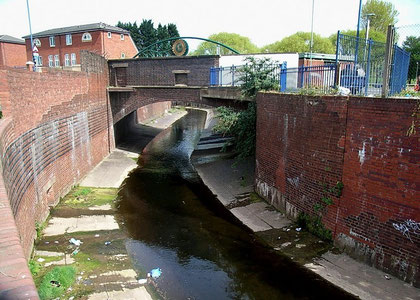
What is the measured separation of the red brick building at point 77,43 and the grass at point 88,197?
1033 inches

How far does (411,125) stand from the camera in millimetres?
7766

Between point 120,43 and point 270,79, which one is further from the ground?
point 120,43

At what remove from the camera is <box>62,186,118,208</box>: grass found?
14305mm

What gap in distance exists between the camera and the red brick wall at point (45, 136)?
942 cm

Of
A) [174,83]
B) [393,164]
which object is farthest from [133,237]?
[174,83]

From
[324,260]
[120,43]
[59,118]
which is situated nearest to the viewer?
[324,260]

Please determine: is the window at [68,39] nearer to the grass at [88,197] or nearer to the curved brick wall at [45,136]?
the curved brick wall at [45,136]

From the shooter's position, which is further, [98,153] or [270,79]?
[98,153]

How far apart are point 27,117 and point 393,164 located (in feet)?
35.7

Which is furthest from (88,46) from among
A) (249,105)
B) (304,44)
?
(304,44)

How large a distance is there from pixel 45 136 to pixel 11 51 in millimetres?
35546

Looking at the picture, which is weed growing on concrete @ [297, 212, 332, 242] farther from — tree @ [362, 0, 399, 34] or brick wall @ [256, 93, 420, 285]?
tree @ [362, 0, 399, 34]

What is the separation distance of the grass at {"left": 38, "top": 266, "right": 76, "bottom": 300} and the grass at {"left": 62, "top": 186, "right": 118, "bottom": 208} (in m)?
5.53

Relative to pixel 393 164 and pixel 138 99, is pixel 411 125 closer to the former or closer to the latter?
pixel 393 164
